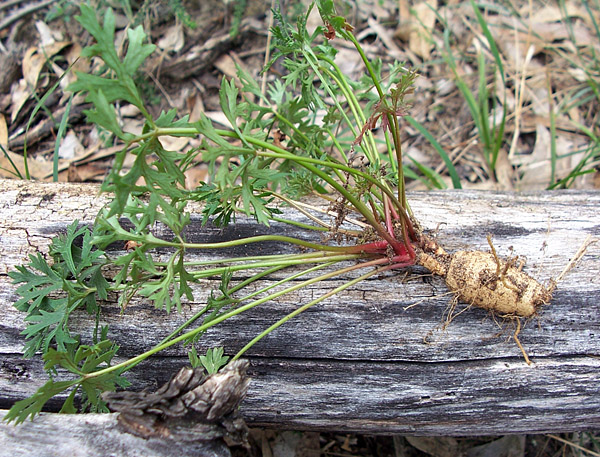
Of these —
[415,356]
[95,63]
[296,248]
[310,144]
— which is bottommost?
[415,356]

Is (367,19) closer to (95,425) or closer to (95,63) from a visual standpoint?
(95,63)

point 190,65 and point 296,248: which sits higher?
point 190,65

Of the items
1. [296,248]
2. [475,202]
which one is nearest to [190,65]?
[296,248]

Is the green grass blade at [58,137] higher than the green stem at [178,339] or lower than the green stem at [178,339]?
higher

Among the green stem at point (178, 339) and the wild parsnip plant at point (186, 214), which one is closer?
the wild parsnip plant at point (186, 214)

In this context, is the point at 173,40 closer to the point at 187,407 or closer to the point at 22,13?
the point at 22,13

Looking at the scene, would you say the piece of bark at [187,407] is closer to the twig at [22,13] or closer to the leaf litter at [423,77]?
the leaf litter at [423,77]

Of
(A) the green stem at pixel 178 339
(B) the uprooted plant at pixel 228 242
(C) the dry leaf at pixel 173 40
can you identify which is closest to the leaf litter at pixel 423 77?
(C) the dry leaf at pixel 173 40
